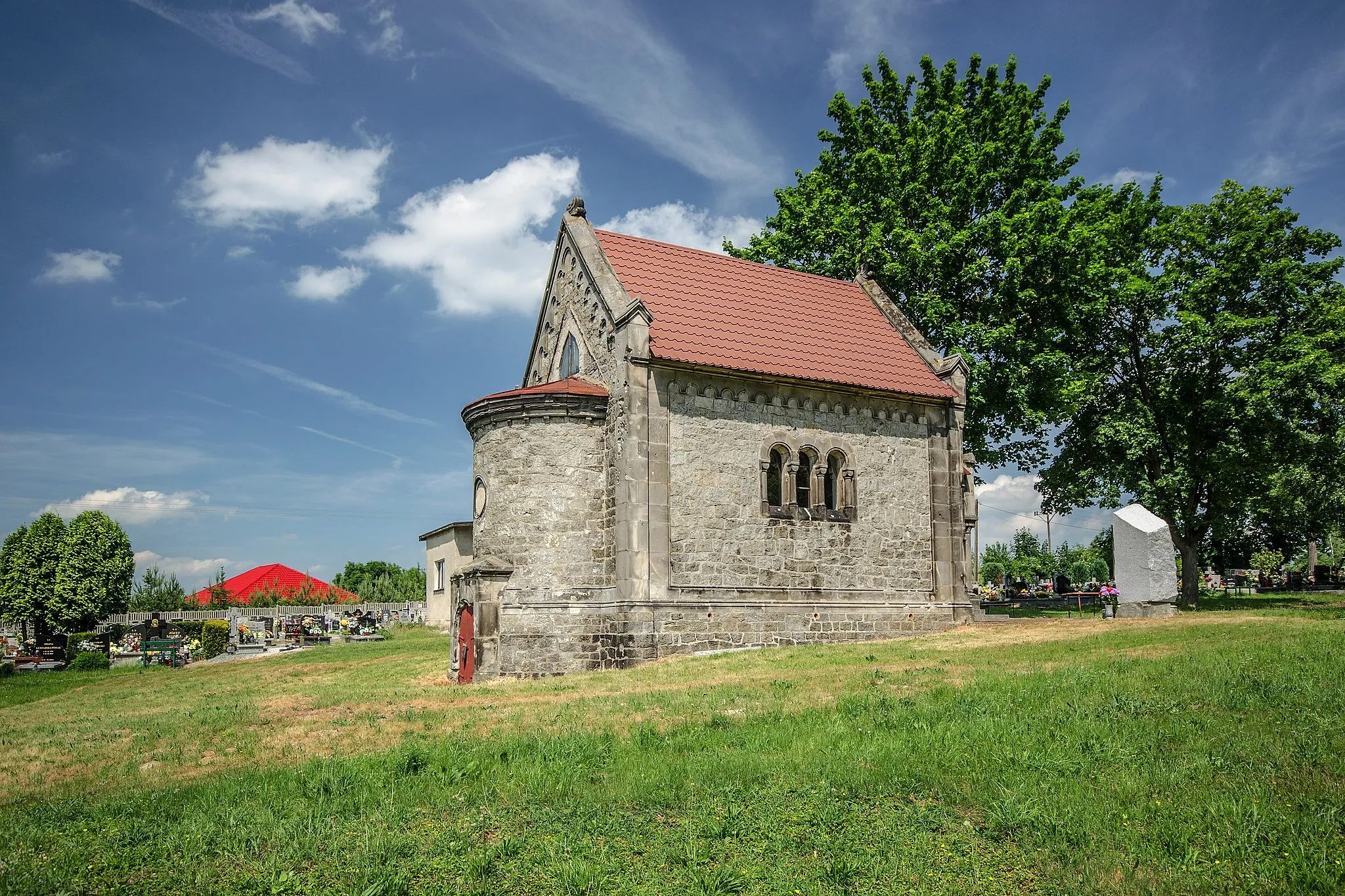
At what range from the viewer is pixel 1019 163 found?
94.2ft

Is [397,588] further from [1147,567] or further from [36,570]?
[1147,567]

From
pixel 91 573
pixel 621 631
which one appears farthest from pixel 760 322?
pixel 91 573

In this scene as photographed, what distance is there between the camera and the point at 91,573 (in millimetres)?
40031

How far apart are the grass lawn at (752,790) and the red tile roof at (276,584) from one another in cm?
3555

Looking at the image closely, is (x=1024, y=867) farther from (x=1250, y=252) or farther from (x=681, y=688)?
(x=1250, y=252)

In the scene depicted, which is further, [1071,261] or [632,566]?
[1071,261]

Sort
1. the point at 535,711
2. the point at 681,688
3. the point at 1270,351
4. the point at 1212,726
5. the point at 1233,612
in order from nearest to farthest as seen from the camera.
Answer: the point at 1212,726 → the point at 535,711 → the point at 681,688 → the point at 1233,612 → the point at 1270,351

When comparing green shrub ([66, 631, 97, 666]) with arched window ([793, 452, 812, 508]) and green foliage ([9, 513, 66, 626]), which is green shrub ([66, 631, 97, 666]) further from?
arched window ([793, 452, 812, 508])

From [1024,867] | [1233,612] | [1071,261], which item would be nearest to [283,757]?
[1024,867]

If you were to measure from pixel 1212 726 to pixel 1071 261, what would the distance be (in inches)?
836

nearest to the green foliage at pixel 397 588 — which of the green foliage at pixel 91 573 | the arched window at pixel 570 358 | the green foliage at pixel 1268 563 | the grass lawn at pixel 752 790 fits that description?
the green foliage at pixel 91 573

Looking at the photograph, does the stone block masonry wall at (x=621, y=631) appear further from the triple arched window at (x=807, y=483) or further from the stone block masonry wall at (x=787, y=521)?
the triple arched window at (x=807, y=483)

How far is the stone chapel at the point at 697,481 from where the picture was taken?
62.4 ft

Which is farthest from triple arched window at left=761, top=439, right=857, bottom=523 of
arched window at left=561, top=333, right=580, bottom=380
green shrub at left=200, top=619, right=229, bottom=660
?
green shrub at left=200, top=619, right=229, bottom=660
